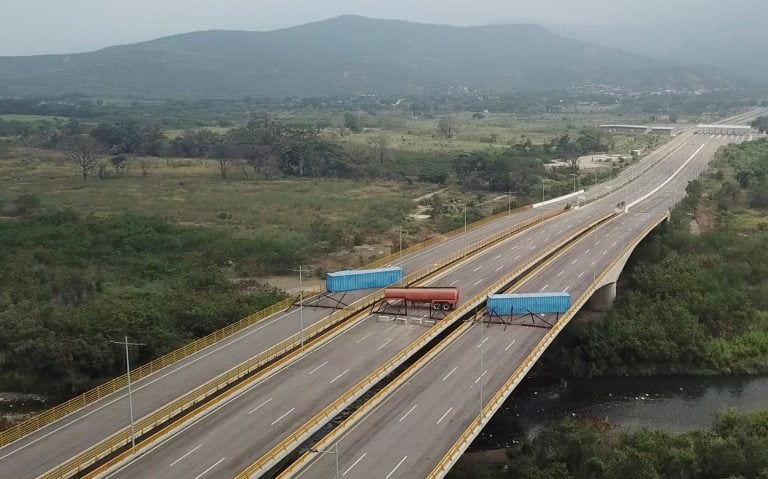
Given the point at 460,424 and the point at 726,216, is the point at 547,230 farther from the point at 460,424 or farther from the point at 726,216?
the point at 460,424

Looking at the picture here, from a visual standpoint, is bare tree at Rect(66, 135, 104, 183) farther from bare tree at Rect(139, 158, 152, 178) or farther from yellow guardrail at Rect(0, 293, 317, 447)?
yellow guardrail at Rect(0, 293, 317, 447)

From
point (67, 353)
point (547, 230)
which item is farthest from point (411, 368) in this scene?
point (547, 230)

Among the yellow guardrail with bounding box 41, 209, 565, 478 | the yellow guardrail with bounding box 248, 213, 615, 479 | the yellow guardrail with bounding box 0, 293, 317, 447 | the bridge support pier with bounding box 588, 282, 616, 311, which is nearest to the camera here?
the yellow guardrail with bounding box 248, 213, 615, 479

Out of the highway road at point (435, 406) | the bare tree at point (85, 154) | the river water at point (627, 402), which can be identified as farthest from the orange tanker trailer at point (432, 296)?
the bare tree at point (85, 154)

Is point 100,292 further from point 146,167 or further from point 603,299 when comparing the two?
point 146,167

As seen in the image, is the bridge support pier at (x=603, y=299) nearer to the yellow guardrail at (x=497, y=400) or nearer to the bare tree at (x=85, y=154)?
the yellow guardrail at (x=497, y=400)

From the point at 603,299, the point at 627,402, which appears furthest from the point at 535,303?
the point at 603,299

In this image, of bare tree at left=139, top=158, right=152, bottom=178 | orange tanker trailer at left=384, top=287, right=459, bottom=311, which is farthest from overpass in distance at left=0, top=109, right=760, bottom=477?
bare tree at left=139, top=158, right=152, bottom=178
